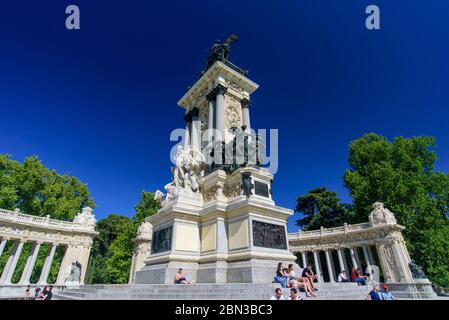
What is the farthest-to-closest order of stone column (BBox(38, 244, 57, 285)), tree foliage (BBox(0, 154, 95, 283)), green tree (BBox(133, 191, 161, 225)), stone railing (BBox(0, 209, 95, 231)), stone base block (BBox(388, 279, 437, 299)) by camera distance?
green tree (BBox(133, 191, 161, 225)), tree foliage (BBox(0, 154, 95, 283)), stone column (BBox(38, 244, 57, 285)), stone railing (BBox(0, 209, 95, 231)), stone base block (BBox(388, 279, 437, 299))

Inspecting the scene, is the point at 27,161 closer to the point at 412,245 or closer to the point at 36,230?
the point at 36,230

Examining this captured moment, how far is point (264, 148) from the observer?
44.4 ft

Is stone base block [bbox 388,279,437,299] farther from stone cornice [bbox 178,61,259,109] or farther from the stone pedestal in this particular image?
stone cornice [bbox 178,61,259,109]

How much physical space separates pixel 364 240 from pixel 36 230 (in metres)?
33.0

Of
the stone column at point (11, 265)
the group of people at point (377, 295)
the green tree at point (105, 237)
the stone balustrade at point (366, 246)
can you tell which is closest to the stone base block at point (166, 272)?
the group of people at point (377, 295)

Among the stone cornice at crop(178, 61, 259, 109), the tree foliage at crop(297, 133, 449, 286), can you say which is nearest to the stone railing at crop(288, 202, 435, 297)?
the tree foliage at crop(297, 133, 449, 286)

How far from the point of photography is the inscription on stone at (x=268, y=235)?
383 inches

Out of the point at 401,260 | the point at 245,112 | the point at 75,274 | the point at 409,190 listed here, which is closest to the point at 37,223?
the point at 75,274

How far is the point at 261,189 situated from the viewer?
454 inches

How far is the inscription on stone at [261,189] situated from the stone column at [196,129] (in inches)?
208

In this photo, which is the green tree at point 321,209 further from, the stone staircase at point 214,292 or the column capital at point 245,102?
the stone staircase at point 214,292

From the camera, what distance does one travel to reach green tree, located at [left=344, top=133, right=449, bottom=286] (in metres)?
22.0

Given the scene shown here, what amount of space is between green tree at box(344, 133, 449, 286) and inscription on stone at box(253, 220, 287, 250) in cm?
1954
